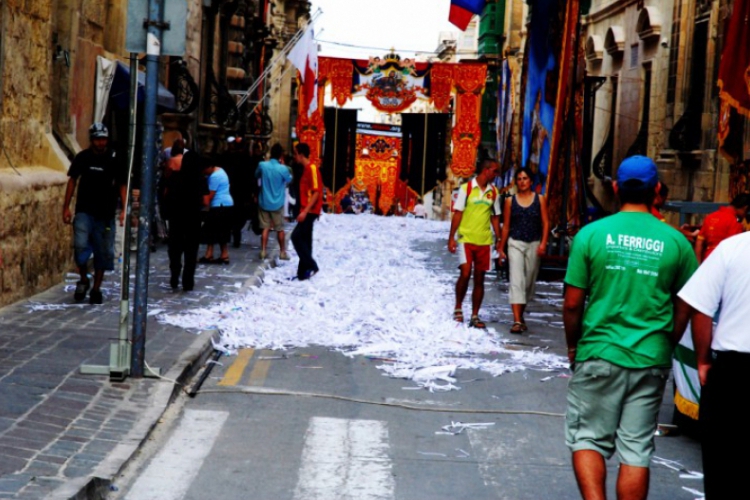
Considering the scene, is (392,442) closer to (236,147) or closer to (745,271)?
(745,271)

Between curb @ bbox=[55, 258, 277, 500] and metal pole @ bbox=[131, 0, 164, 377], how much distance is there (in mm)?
309

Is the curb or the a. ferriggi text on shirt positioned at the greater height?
the a. ferriggi text on shirt

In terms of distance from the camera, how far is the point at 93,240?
13062mm

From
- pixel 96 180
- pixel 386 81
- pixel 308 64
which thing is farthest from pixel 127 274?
pixel 386 81

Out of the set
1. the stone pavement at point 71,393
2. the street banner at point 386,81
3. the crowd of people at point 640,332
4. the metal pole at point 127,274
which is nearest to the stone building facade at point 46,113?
the stone pavement at point 71,393

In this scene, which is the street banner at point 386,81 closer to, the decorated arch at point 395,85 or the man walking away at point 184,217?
the decorated arch at point 395,85

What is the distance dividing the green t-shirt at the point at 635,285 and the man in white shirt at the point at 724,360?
0.30 metres

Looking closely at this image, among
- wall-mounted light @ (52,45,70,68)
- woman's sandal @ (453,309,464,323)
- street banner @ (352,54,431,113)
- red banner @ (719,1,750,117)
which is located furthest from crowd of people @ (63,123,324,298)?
street banner @ (352,54,431,113)

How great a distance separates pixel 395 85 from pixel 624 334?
3415 cm

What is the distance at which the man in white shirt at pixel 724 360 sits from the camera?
510 centimetres

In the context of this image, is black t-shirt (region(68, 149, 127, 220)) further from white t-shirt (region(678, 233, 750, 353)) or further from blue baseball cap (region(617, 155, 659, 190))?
white t-shirt (region(678, 233, 750, 353))

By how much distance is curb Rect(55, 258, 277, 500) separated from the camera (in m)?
5.98

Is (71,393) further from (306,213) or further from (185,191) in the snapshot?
(306,213)

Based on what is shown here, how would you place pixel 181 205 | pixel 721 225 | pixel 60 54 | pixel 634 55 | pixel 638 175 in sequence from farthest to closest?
pixel 634 55, pixel 60 54, pixel 181 205, pixel 721 225, pixel 638 175
